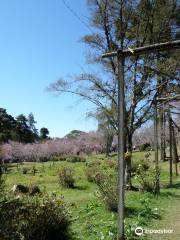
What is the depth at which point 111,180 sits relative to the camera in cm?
1181

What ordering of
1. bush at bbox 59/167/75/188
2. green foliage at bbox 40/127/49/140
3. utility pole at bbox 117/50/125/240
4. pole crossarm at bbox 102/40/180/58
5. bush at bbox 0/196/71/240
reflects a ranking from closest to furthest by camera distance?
pole crossarm at bbox 102/40/180/58 < bush at bbox 0/196/71/240 < utility pole at bbox 117/50/125/240 < bush at bbox 59/167/75/188 < green foliage at bbox 40/127/49/140

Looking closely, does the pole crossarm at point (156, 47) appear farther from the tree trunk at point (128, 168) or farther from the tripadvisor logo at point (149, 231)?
the tree trunk at point (128, 168)

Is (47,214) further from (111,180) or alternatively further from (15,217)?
(111,180)

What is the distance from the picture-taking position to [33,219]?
752 centimetres

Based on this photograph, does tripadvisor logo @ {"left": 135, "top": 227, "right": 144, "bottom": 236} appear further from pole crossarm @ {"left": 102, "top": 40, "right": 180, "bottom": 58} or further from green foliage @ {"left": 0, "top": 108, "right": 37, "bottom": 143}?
green foliage @ {"left": 0, "top": 108, "right": 37, "bottom": 143}

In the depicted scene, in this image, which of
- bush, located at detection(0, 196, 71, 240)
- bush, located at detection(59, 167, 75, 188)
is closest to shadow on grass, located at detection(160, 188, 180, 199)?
bush, located at detection(59, 167, 75, 188)

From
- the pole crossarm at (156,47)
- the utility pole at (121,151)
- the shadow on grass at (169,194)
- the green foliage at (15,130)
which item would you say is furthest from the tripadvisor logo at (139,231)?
the green foliage at (15,130)

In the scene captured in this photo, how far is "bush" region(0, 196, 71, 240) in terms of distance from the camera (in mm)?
6746

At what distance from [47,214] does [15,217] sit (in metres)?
1.09

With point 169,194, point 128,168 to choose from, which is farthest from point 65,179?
point 169,194

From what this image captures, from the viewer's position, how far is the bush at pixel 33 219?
6746mm

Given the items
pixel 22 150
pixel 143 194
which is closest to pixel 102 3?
pixel 143 194

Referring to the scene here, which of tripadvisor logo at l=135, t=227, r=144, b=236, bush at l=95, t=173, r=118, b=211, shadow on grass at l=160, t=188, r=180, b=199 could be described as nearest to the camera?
tripadvisor logo at l=135, t=227, r=144, b=236

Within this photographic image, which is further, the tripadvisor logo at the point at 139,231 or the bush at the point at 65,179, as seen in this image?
the bush at the point at 65,179
